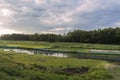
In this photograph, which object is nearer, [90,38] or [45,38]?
[90,38]

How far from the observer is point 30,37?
145875 mm

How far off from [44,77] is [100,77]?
5.62m

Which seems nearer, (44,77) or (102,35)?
(44,77)

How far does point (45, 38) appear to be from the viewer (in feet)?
433

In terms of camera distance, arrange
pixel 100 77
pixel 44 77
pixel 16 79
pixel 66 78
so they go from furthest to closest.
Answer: pixel 100 77
pixel 66 78
pixel 44 77
pixel 16 79

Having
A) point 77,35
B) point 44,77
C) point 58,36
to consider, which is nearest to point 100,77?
point 44,77

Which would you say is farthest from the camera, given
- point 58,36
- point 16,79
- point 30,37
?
point 30,37

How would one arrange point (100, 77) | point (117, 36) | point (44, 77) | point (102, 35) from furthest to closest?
point (102, 35), point (117, 36), point (100, 77), point (44, 77)

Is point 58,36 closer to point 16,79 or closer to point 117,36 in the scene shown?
point 117,36

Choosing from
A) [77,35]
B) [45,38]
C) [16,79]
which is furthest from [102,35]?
[16,79]

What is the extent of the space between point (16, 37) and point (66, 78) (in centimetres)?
14188

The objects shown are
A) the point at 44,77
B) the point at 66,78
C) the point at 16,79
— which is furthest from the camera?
the point at 66,78

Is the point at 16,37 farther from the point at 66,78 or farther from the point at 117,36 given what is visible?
the point at 66,78

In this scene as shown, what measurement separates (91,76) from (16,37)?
140 m
